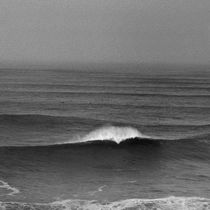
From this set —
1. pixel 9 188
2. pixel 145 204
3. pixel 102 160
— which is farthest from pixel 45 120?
pixel 145 204

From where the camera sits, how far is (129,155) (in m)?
34.8

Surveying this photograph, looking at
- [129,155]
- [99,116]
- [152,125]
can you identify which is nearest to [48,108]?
[99,116]

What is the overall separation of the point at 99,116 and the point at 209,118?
14054 millimetres

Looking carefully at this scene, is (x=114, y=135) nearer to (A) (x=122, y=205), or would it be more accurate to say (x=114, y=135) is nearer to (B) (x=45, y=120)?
(B) (x=45, y=120)

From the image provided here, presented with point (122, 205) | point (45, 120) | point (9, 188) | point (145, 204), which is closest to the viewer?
point (122, 205)

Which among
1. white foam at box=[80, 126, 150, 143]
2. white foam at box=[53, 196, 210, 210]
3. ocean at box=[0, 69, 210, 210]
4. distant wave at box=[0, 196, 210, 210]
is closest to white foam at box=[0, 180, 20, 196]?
ocean at box=[0, 69, 210, 210]

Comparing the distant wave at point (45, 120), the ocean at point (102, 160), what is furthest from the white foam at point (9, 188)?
the distant wave at point (45, 120)

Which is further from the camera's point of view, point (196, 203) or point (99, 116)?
point (99, 116)

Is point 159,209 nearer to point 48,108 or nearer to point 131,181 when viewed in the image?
point 131,181

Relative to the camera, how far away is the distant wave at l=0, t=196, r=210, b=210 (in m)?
22.0

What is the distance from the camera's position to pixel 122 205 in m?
22.5

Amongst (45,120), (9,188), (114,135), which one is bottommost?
(9,188)

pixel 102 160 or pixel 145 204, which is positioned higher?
pixel 102 160

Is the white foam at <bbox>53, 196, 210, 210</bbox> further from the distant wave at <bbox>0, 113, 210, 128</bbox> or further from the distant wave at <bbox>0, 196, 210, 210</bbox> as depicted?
the distant wave at <bbox>0, 113, 210, 128</bbox>
